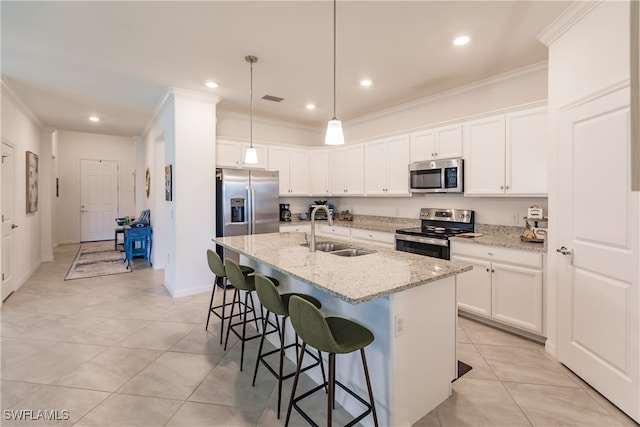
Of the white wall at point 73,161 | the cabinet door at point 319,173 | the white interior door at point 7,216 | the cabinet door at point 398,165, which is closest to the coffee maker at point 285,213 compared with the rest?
the cabinet door at point 319,173

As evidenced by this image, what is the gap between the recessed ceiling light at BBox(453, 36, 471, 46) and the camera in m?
2.74

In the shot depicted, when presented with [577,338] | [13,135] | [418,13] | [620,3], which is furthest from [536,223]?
[13,135]

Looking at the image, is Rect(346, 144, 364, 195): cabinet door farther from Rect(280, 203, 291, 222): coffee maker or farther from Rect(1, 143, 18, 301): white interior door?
Rect(1, 143, 18, 301): white interior door

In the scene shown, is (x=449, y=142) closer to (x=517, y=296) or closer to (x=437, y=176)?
(x=437, y=176)

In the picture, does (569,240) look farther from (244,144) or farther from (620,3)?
A: (244,144)

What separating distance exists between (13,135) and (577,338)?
22.2 feet

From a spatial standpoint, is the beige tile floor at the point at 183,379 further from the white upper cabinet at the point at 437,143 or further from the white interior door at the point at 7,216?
the white upper cabinet at the point at 437,143

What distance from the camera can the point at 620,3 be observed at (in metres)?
1.94

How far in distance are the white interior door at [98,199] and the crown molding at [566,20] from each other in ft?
31.1

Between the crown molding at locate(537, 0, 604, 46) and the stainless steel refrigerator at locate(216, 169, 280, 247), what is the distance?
350 cm

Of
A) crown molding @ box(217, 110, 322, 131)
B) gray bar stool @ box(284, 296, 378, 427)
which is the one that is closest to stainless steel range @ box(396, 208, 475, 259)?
gray bar stool @ box(284, 296, 378, 427)

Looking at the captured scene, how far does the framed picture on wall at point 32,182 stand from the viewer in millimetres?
4953

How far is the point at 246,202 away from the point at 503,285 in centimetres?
332

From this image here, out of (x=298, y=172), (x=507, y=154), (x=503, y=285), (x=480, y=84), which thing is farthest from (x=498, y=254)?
(x=298, y=172)
